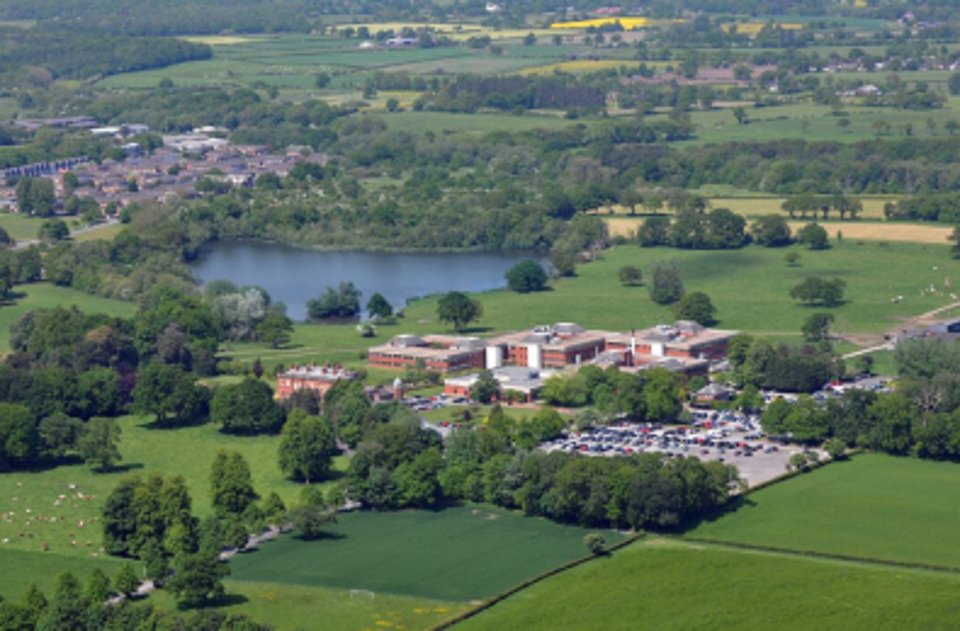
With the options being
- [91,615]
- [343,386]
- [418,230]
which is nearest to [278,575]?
[91,615]

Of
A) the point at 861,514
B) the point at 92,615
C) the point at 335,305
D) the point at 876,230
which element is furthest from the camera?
the point at 876,230

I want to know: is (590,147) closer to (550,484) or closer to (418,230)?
(418,230)

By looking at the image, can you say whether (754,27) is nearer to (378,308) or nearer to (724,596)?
(378,308)

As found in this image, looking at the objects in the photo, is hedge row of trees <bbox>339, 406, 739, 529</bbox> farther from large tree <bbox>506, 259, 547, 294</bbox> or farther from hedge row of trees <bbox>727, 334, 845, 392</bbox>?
large tree <bbox>506, 259, 547, 294</bbox>

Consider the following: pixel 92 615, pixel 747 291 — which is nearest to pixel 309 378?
pixel 747 291

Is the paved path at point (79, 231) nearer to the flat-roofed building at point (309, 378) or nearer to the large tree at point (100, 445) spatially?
the flat-roofed building at point (309, 378)

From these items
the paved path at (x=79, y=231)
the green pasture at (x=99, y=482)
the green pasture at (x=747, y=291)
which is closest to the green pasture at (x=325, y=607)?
the green pasture at (x=99, y=482)
